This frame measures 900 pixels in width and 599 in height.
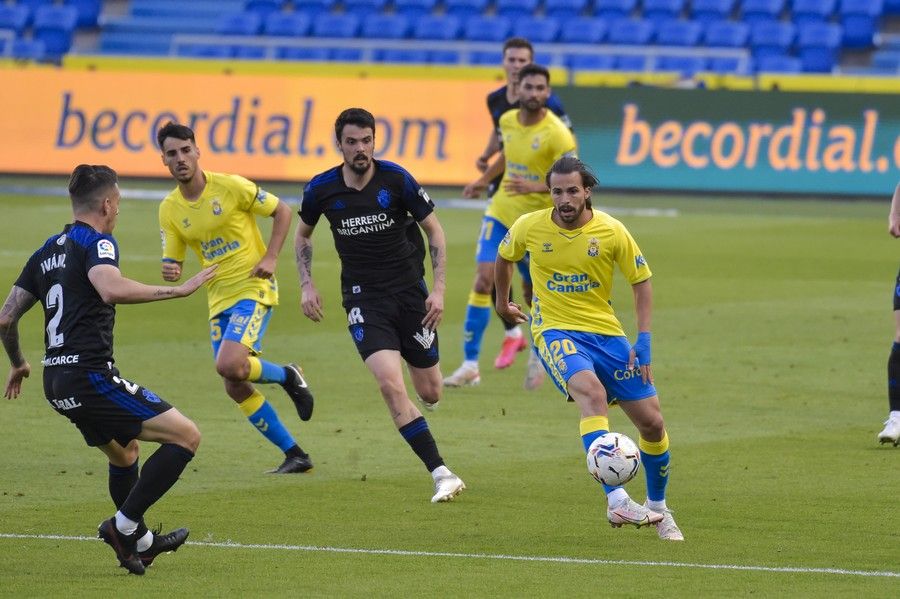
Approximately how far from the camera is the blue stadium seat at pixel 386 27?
3809cm

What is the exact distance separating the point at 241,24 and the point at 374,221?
29.3 meters

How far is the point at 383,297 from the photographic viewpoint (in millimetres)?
10289

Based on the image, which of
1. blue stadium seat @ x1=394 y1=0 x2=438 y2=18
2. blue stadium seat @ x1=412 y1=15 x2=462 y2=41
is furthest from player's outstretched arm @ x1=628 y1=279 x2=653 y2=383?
blue stadium seat @ x1=394 y1=0 x2=438 y2=18

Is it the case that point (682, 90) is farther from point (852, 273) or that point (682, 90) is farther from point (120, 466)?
point (120, 466)

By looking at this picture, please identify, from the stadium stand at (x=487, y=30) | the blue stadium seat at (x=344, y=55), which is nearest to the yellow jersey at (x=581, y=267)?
the stadium stand at (x=487, y=30)

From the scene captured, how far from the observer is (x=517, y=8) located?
126 feet

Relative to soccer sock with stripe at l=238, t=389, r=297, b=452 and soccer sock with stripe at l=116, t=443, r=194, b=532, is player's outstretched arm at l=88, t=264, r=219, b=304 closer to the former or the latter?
soccer sock with stripe at l=116, t=443, r=194, b=532

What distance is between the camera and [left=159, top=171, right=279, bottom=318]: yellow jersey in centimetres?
1108

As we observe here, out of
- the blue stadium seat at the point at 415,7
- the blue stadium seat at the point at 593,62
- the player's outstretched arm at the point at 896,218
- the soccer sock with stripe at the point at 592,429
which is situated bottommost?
the soccer sock with stripe at the point at 592,429

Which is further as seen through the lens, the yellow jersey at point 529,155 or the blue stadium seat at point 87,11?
the blue stadium seat at point 87,11

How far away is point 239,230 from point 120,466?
302 cm

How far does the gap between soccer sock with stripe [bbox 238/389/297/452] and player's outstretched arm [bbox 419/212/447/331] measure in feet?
4.03

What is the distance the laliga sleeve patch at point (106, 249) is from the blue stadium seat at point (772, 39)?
2923 centimetres

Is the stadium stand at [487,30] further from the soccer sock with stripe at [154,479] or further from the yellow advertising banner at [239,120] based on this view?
the soccer sock with stripe at [154,479]
